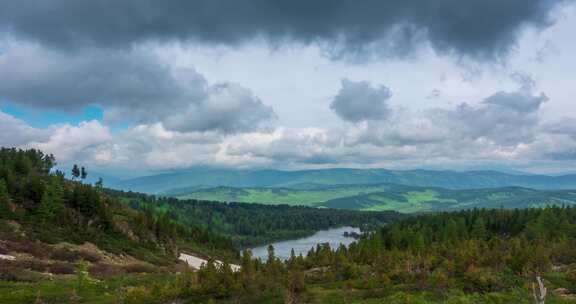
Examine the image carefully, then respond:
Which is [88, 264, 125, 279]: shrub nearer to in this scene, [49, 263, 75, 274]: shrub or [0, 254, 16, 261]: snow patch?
[49, 263, 75, 274]: shrub

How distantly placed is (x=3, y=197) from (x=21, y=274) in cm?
3910

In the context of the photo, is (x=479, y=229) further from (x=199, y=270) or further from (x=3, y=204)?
(x=3, y=204)

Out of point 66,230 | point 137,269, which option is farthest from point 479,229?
point 66,230

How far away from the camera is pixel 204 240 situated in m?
145

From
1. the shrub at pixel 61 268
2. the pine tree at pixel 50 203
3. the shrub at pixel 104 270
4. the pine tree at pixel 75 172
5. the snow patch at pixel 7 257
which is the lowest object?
the shrub at pixel 104 270

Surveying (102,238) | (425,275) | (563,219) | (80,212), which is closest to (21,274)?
(102,238)

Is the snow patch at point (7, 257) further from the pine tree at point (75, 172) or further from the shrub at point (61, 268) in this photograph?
the pine tree at point (75, 172)

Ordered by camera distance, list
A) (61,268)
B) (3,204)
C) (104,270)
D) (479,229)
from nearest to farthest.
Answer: (61,268) < (104,270) < (3,204) < (479,229)

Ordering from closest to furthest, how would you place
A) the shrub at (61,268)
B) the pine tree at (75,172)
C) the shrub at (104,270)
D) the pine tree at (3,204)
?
the shrub at (61,268) < the shrub at (104,270) < the pine tree at (3,204) < the pine tree at (75,172)

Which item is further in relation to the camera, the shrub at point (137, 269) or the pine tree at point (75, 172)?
the pine tree at point (75, 172)

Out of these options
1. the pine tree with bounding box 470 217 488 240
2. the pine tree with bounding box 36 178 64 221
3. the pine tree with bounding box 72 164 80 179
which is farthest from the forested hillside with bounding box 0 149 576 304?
the pine tree with bounding box 72 164 80 179

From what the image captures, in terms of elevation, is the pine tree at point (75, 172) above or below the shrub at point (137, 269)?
above

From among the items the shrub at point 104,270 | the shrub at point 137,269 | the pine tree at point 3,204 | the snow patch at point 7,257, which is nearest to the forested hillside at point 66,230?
the pine tree at point 3,204

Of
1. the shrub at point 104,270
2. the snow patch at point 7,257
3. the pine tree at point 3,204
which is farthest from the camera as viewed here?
the pine tree at point 3,204
